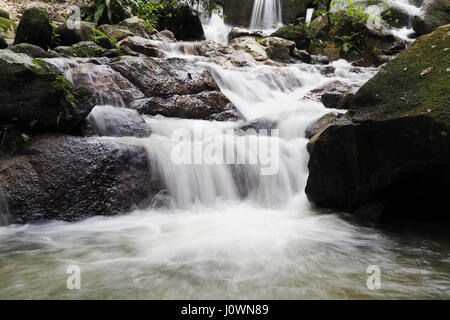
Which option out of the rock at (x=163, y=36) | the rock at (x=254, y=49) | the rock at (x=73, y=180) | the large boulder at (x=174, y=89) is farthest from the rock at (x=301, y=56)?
the rock at (x=73, y=180)

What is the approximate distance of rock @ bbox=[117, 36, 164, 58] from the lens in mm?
8391

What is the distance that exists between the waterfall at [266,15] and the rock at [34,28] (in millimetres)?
14410

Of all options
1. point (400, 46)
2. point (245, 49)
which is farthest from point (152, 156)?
point (400, 46)

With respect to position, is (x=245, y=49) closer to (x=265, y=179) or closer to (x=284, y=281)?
(x=265, y=179)

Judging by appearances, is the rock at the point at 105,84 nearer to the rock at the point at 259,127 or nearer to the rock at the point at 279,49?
the rock at the point at 259,127

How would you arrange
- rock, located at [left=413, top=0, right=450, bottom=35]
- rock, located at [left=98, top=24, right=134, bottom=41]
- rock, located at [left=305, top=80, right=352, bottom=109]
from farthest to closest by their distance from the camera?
rock, located at [left=413, top=0, right=450, bottom=35]
rock, located at [left=98, top=24, right=134, bottom=41]
rock, located at [left=305, top=80, right=352, bottom=109]

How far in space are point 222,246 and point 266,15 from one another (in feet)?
64.6

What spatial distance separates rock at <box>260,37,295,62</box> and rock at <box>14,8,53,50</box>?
24.7ft

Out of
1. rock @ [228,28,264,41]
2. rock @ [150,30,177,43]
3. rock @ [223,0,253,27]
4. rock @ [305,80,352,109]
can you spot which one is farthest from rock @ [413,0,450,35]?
rock @ [150,30,177,43]

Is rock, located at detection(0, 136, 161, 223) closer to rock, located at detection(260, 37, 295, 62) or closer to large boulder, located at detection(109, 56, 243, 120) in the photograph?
large boulder, located at detection(109, 56, 243, 120)

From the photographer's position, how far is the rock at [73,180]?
10.7 ft

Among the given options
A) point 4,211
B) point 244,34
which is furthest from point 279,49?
point 4,211

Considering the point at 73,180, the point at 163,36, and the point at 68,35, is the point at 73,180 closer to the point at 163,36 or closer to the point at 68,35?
the point at 68,35

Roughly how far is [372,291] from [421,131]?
5.86 ft
